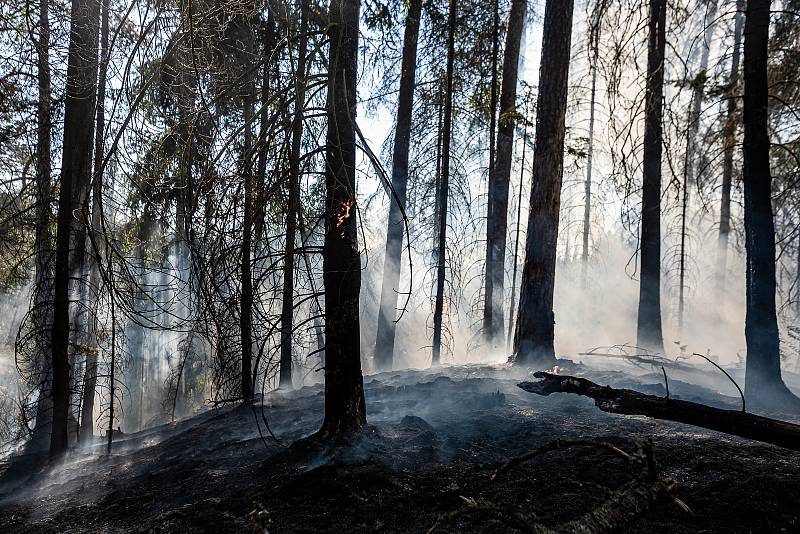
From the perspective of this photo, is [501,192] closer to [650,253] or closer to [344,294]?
[650,253]

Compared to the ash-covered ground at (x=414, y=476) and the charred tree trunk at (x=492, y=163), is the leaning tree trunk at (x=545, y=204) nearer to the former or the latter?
the ash-covered ground at (x=414, y=476)

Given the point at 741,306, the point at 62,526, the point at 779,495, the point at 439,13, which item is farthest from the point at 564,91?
the point at 741,306

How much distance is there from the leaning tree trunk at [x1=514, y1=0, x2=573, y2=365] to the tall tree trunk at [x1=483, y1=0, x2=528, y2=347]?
13.4 ft

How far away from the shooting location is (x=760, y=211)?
530cm

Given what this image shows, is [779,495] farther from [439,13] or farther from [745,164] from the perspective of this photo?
[439,13]

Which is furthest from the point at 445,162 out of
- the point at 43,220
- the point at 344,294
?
the point at 43,220

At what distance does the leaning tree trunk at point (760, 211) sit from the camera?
530 centimetres

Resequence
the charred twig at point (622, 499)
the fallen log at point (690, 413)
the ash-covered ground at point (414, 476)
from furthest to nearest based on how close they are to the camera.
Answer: the ash-covered ground at point (414, 476) < the fallen log at point (690, 413) < the charred twig at point (622, 499)

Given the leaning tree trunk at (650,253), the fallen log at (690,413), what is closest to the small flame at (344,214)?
the fallen log at (690,413)

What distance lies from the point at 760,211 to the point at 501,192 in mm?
7438

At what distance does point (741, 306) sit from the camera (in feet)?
68.5

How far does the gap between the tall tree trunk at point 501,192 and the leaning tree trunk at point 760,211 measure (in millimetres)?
6882

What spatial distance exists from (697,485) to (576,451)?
95 centimetres

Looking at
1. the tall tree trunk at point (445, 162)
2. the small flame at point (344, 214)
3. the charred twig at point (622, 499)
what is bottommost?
the charred twig at point (622, 499)
